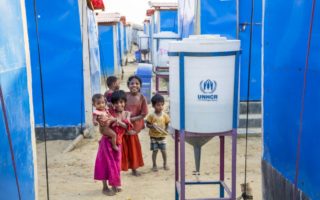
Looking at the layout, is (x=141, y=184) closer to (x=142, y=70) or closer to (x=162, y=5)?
(x=142, y=70)

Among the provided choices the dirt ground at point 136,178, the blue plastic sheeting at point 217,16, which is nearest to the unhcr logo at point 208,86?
the dirt ground at point 136,178

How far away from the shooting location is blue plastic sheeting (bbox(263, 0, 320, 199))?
2.85 m

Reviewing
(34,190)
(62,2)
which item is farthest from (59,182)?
(62,2)

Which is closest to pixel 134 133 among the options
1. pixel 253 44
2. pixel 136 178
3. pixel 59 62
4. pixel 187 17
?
pixel 136 178

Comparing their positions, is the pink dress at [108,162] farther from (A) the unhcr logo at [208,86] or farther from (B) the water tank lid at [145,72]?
(B) the water tank lid at [145,72]

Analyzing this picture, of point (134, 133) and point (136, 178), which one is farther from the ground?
point (134, 133)

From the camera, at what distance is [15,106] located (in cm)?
310

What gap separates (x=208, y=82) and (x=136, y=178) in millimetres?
2719

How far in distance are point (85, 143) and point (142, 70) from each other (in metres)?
3.44

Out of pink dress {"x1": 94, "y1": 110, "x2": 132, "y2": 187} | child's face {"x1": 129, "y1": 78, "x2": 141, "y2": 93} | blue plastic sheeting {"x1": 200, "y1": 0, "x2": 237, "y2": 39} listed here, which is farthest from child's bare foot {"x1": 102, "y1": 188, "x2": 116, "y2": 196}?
blue plastic sheeting {"x1": 200, "y1": 0, "x2": 237, "y2": 39}

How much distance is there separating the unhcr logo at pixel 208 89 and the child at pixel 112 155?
1.81 metres

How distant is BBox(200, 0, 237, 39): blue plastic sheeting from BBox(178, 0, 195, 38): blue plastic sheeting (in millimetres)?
580

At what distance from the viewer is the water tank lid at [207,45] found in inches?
121

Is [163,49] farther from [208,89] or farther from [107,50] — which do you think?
[107,50]
